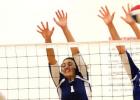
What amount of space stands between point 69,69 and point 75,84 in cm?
13

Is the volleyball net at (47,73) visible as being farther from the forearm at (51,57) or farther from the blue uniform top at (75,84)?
the blue uniform top at (75,84)

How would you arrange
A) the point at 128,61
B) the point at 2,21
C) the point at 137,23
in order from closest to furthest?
the point at 128,61 < the point at 137,23 < the point at 2,21

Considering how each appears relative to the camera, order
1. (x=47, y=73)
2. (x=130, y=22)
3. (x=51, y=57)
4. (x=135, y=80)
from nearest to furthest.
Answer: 1. (x=135, y=80)
2. (x=51, y=57)
3. (x=130, y=22)
4. (x=47, y=73)

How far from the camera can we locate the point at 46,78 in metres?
3.95

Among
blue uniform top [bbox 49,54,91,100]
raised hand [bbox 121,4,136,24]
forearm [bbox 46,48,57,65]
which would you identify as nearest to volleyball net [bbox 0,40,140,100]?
raised hand [bbox 121,4,136,24]

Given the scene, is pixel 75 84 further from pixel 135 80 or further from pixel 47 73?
pixel 47 73

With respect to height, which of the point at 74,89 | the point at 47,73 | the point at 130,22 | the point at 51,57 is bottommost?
the point at 74,89

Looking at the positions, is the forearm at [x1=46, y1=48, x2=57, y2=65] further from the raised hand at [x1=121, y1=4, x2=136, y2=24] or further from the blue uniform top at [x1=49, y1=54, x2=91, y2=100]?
the raised hand at [x1=121, y1=4, x2=136, y2=24]

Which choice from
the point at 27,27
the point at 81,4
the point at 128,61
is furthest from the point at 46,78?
the point at 128,61

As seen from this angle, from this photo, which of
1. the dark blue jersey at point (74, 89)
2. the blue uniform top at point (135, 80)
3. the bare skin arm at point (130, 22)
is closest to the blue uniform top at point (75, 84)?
the dark blue jersey at point (74, 89)

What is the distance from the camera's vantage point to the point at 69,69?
122 inches

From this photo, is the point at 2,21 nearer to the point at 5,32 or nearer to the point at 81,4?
the point at 5,32

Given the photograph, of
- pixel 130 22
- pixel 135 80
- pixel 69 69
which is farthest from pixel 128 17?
pixel 69 69

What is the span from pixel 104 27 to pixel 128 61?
2.78 ft
